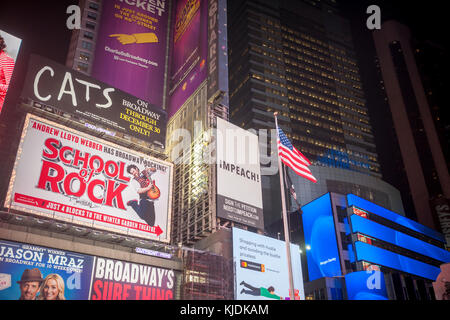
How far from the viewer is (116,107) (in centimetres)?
3622

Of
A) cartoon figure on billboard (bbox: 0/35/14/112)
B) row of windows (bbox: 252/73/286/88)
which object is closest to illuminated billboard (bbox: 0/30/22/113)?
cartoon figure on billboard (bbox: 0/35/14/112)

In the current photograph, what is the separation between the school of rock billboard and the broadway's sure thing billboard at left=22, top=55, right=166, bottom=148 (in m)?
12.5

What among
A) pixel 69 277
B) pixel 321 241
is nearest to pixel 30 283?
pixel 69 277

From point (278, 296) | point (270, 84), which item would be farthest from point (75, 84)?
point (270, 84)

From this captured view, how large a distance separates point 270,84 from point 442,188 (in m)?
64.5

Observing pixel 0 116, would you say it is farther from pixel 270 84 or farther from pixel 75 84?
pixel 270 84

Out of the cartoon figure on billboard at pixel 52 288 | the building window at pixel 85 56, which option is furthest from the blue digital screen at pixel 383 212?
the cartoon figure on billboard at pixel 52 288

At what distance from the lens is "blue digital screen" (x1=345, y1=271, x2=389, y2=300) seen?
178ft

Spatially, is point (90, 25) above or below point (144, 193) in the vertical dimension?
above

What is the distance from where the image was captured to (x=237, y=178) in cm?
4409

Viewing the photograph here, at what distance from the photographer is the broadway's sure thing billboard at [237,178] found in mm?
41875

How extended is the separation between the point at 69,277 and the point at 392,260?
2216 inches

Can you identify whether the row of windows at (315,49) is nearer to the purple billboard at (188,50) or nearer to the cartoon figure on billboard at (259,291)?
the purple billboard at (188,50)

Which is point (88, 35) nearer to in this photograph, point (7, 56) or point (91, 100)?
point (91, 100)
